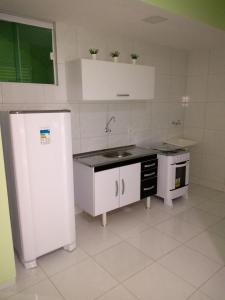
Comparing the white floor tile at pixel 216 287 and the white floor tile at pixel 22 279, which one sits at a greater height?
the white floor tile at pixel 216 287

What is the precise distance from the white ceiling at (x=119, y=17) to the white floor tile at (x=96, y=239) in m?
2.30

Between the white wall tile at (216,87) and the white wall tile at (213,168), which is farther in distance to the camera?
the white wall tile at (213,168)

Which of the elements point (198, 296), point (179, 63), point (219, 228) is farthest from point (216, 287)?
point (179, 63)

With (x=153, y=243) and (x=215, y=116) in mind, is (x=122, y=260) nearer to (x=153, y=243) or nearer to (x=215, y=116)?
(x=153, y=243)

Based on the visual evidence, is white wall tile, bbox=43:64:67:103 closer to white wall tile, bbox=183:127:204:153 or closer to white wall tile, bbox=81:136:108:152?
white wall tile, bbox=81:136:108:152

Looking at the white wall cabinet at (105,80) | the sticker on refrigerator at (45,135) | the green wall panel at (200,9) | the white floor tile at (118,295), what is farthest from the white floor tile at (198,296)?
the green wall panel at (200,9)

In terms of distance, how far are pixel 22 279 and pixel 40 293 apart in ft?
0.81

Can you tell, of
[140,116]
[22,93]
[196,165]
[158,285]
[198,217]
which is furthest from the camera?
[196,165]

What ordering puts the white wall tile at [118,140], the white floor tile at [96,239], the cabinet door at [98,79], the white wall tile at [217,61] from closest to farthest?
the white floor tile at [96,239] → the cabinet door at [98,79] → the white wall tile at [118,140] → the white wall tile at [217,61]

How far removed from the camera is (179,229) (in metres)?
2.83

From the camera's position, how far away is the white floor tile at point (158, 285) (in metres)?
1.87

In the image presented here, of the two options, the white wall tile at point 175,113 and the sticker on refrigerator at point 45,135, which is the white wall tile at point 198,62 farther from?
the sticker on refrigerator at point 45,135

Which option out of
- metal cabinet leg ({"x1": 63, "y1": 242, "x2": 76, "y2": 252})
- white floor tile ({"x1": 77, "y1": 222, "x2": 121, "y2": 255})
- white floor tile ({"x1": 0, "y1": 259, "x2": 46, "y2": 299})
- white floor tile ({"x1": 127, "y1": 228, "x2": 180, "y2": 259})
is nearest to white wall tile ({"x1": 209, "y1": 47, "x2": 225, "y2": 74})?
white floor tile ({"x1": 127, "y1": 228, "x2": 180, "y2": 259})

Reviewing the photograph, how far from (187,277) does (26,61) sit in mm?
2578
